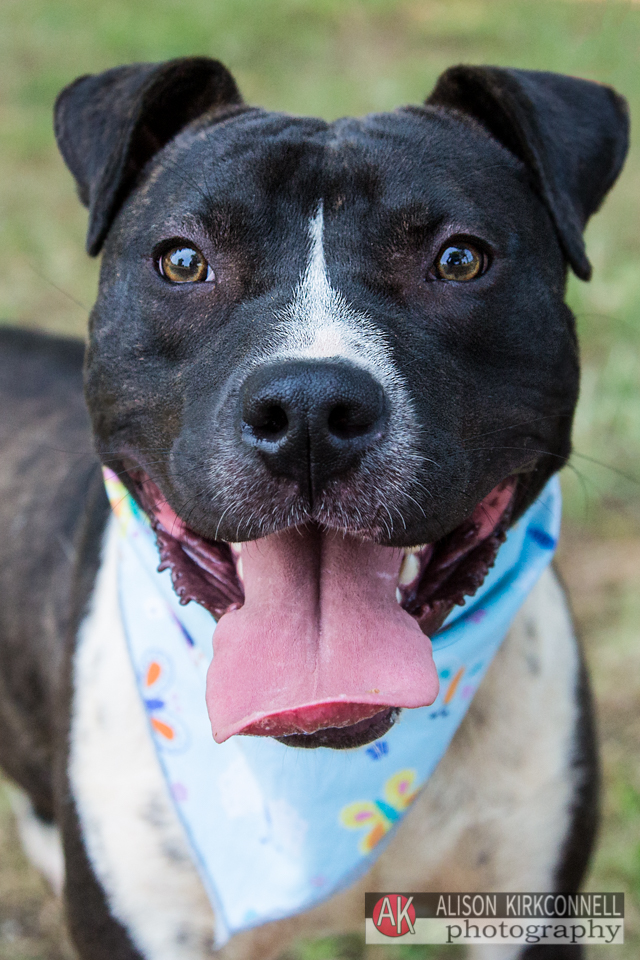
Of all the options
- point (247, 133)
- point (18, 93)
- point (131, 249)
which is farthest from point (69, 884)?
point (18, 93)

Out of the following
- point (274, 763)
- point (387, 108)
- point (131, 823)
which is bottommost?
point (387, 108)

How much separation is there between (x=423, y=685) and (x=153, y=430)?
84 centimetres

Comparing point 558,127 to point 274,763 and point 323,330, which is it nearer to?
point 323,330

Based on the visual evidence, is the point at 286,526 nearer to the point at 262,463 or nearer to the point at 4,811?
the point at 262,463

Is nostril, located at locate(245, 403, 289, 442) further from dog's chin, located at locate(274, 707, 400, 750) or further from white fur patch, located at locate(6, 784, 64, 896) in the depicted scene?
white fur patch, located at locate(6, 784, 64, 896)

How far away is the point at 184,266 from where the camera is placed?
2.49 m

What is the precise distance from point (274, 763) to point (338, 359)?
115 centimetres

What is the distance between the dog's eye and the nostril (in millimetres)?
498

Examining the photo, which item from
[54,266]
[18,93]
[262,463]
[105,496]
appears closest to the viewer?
[262,463]

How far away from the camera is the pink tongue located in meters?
2.22

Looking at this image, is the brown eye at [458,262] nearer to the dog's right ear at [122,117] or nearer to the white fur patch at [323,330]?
the white fur patch at [323,330]

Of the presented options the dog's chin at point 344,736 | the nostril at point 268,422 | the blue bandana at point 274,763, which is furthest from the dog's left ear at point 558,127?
the dog's chin at point 344,736

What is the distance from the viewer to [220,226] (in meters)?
2.43

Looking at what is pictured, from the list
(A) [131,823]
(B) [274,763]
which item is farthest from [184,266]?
(A) [131,823]
